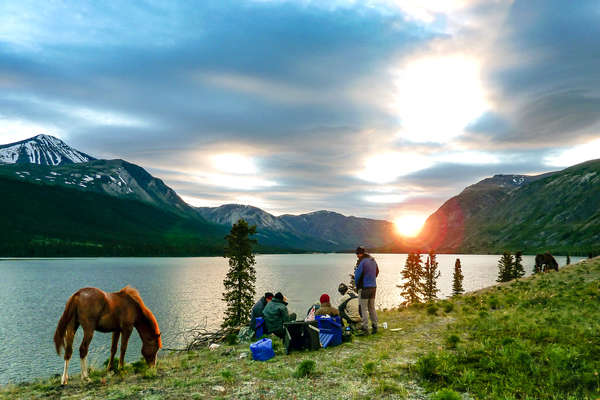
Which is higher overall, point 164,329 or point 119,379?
point 119,379

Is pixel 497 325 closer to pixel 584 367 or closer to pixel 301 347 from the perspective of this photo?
pixel 584 367

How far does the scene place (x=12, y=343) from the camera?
37688 millimetres

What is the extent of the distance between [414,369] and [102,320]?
35.8 feet

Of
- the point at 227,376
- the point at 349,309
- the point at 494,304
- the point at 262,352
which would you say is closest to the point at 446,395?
the point at 227,376

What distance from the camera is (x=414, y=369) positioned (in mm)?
10203

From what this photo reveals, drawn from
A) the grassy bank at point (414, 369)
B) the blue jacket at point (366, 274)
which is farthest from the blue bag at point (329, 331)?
the blue jacket at point (366, 274)

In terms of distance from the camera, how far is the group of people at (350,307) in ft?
51.9

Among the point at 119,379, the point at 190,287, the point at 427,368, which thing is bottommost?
the point at 190,287

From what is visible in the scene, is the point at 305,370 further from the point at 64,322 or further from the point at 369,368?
the point at 64,322

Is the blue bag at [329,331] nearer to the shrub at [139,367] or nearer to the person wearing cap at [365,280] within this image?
the person wearing cap at [365,280]

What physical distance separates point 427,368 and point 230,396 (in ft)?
18.9

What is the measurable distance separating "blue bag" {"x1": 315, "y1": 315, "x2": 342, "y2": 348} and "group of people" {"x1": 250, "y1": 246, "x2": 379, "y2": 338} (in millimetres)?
717

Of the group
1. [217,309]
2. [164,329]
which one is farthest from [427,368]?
[217,309]

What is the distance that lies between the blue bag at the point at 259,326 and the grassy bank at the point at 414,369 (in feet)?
5.84
